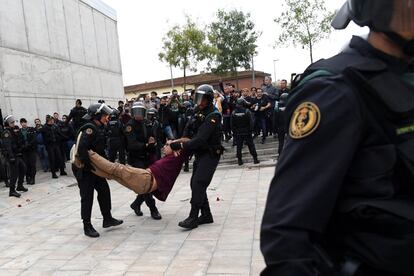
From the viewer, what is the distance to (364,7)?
1327 mm

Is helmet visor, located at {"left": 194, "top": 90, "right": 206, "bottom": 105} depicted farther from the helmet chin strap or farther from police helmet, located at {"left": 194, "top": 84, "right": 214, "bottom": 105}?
the helmet chin strap

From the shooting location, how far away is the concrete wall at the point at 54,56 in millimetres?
13094

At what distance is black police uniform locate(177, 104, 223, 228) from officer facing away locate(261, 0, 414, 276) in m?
4.61

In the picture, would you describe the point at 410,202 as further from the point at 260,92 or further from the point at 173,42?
the point at 173,42

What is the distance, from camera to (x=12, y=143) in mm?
10461

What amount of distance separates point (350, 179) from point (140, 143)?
5.81m

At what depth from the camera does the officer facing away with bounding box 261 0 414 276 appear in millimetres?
1157

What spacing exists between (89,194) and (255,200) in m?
3.02

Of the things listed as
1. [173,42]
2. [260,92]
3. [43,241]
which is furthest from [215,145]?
[173,42]

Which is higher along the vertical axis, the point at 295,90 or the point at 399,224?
the point at 295,90

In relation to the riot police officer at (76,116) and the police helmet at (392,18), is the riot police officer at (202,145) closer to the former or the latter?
the police helmet at (392,18)

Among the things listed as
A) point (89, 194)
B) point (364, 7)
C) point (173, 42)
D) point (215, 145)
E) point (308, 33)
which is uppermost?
point (173, 42)

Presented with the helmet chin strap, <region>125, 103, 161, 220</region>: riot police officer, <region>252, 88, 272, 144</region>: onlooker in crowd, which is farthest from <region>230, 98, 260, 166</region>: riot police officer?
the helmet chin strap

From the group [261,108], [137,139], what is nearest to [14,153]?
[137,139]
